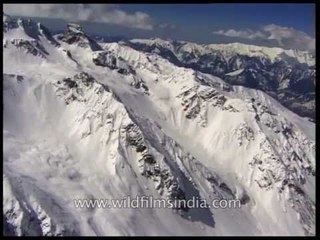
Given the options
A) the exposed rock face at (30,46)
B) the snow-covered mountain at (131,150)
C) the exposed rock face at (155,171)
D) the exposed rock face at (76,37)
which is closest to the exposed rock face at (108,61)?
the snow-covered mountain at (131,150)

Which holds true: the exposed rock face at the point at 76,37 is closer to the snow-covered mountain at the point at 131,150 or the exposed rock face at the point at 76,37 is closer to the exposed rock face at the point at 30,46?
the snow-covered mountain at the point at 131,150

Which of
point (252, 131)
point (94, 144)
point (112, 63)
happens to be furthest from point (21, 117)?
point (252, 131)

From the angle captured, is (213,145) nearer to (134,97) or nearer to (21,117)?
(134,97)

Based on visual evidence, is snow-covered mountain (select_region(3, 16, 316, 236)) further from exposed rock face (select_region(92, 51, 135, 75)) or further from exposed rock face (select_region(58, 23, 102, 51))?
exposed rock face (select_region(58, 23, 102, 51))

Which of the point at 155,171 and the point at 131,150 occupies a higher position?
the point at 131,150

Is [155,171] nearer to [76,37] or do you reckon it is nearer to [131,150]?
[131,150]

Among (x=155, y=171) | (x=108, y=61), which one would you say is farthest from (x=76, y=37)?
(x=155, y=171)

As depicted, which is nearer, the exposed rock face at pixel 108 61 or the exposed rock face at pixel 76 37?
the exposed rock face at pixel 108 61

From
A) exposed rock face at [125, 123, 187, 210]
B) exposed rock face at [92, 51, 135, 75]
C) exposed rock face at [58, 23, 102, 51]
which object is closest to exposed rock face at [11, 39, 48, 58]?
exposed rock face at [92, 51, 135, 75]
